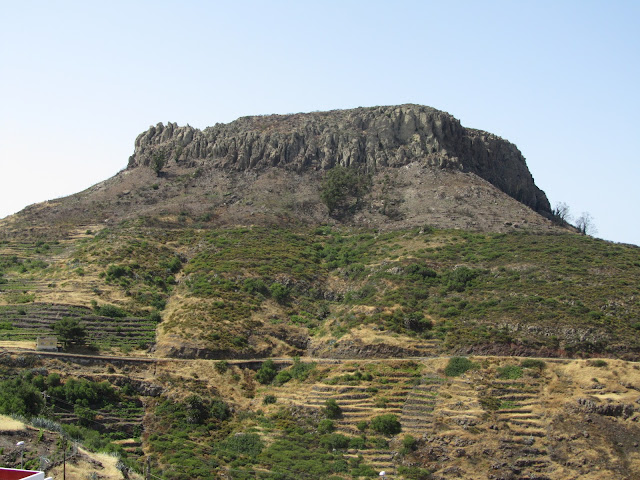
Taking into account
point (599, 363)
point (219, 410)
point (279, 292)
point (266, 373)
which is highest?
point (279, 292)

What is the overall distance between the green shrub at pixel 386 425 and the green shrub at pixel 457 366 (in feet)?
20.5

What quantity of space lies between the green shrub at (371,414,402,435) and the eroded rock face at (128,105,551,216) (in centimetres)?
5282

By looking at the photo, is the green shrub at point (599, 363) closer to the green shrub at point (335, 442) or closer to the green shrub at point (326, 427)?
the green shrub at point (335, 442)

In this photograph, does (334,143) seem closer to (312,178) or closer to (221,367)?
(312,178)

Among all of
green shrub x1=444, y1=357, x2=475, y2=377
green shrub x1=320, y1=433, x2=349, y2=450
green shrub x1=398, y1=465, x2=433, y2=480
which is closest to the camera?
green shrub x1=398, y1=465, x2=433, y2=480

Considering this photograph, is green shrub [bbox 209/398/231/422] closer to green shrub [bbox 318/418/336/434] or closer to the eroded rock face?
green shrub [bbox 318/418/336/434]

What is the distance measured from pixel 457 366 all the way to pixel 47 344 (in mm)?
29138

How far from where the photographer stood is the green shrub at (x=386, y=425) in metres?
44.1

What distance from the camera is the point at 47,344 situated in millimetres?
49969

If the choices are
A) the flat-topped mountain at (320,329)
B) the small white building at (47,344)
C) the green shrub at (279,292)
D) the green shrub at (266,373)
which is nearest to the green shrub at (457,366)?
the flat-topped mountain at (320,329)

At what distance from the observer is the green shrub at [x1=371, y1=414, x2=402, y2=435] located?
4412 cm

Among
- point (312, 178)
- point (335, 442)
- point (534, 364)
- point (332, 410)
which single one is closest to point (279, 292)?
point (332, 410)

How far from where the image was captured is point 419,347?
175 feet

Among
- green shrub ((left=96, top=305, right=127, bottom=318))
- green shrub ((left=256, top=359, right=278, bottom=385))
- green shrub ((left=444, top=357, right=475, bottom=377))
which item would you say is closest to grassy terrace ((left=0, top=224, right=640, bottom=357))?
green shrub ((left=96, top=305, right=127, bottom=318))
